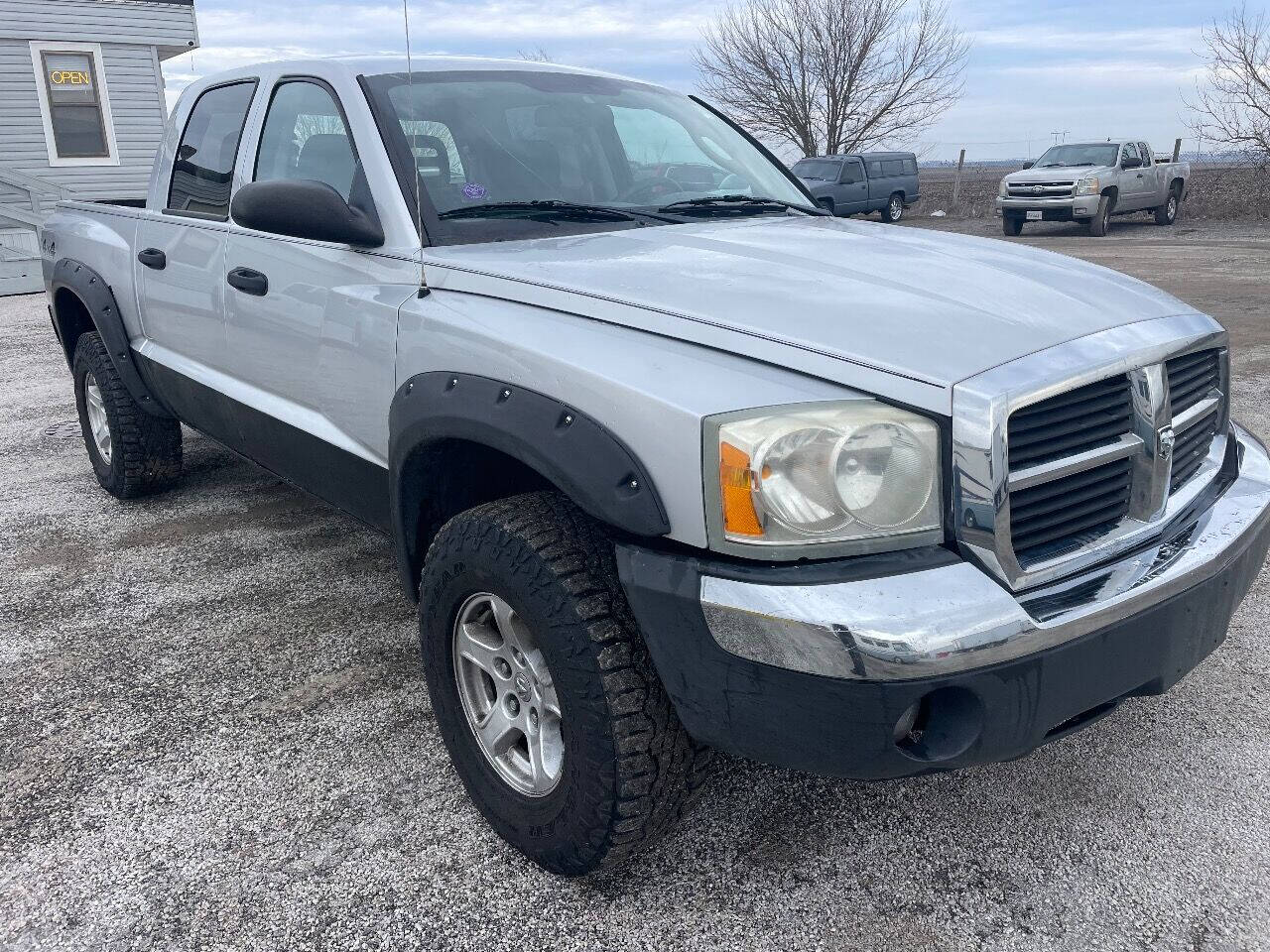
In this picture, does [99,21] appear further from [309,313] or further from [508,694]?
[508,694]

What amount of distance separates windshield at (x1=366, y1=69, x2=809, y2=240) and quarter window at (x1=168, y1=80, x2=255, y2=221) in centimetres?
86

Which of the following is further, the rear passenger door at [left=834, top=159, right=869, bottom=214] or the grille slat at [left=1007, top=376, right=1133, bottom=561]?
the rear passenger door at [left=834, top=159, right=869, bottom=214]

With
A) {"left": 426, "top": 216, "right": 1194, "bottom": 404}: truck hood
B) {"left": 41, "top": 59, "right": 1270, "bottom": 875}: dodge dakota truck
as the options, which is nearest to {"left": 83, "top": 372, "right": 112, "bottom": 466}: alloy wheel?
{"left": 41, "top": 59, "right": 1270, "bottom": 875}: dodge dakota truck

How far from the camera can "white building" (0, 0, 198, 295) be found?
16.7 m

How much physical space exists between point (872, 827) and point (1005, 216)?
1943cm

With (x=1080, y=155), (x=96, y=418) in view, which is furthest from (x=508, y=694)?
(x=1080, y=155)

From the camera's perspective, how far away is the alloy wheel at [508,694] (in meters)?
2.13

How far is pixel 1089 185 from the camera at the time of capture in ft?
62.1

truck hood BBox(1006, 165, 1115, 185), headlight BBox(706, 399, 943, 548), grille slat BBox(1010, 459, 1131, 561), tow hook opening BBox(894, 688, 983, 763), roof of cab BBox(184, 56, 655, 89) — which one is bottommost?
tow hook opening BBox(894, 688, 983, 763)

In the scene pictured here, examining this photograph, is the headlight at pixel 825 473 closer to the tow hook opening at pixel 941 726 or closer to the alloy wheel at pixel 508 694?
the tow hook opening at pixel 941 726

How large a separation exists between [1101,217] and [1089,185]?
664 mm

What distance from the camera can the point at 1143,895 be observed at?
2.08m

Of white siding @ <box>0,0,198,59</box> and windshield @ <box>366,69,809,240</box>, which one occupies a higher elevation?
white siding @ <box>0,0,198,59</box>

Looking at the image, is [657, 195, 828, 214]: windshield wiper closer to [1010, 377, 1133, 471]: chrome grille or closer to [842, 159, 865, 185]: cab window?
[1010, 377, 1133, 471]: chrome grille
